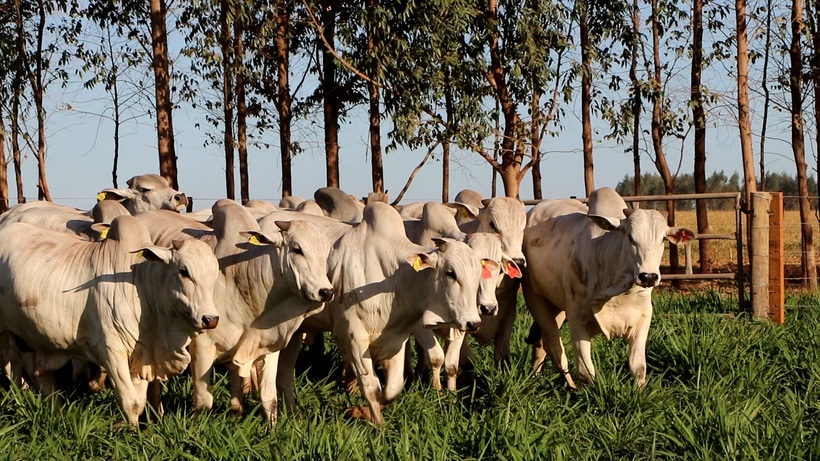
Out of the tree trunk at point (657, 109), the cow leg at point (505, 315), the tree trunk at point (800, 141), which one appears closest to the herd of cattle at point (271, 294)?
the cow leg at point (505, 315)

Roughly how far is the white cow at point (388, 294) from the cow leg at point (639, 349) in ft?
4.70

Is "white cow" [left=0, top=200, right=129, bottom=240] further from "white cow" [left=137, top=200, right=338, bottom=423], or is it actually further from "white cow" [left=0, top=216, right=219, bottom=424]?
"white cow" [left=137, top=200, right=338, bottom=423]

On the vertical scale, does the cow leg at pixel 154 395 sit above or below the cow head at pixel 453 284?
below

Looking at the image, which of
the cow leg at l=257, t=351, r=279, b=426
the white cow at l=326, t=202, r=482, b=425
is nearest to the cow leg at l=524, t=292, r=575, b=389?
the white cow at l=326, t=202, r=482, b=425

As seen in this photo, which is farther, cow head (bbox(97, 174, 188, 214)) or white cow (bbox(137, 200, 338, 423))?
cow head (bbox(97, 174, 188, 214))

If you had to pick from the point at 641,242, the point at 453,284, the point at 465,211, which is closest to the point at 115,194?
the point at 465,211

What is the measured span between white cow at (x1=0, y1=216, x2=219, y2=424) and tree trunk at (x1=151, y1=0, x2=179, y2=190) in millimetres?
7679

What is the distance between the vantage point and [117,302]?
6.61 metres

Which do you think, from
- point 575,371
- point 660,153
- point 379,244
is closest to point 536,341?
point 575,371

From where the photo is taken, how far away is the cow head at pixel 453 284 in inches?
269

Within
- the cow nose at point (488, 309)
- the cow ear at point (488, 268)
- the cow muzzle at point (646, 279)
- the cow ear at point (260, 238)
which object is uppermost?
the cow ear at point (260, 238)

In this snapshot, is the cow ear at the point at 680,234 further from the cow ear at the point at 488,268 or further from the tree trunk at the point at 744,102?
the tree trunk at the point at 744,102

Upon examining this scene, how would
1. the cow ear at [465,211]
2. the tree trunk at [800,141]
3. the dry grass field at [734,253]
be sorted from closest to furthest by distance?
the cow ear at [465,211]
the tree trunk at [800,141]
the dry grass field at [734,253]

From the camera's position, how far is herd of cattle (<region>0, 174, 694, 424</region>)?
6.64 metres
